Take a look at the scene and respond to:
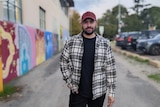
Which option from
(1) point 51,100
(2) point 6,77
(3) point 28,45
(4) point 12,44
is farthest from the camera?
(3) point 28,45

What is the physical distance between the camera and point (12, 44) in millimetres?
10133

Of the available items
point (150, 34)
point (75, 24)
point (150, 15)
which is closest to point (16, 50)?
point (150, 34)

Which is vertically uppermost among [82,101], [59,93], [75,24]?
[75,24]

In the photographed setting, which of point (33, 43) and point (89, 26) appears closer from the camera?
point (89, 26)

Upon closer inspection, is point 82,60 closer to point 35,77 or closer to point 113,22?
point 35,77

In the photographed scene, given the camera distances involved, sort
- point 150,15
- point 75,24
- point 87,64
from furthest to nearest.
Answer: point 150,15 → point 75,24 → point 87,64

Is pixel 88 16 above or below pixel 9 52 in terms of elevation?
above

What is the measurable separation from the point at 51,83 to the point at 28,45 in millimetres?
3703

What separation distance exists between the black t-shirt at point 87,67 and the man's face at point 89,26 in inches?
3.3

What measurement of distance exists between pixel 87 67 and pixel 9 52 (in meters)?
6.67

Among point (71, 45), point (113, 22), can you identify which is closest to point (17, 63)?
point (71, 45)

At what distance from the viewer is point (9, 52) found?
9.66 m

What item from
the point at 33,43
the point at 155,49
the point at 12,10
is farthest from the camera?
the point at 155,49

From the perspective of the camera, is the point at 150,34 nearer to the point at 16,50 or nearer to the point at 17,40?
the point at 17,40
